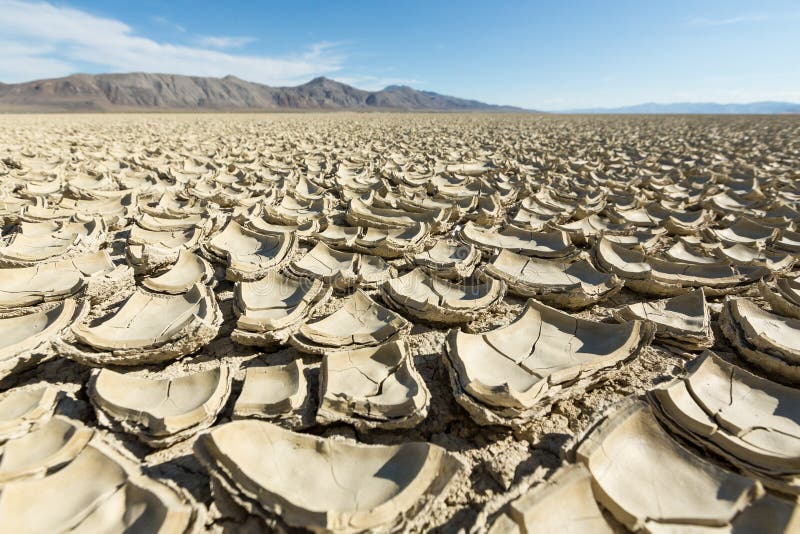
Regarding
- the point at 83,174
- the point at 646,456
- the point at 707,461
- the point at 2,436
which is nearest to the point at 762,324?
the point at 707,461

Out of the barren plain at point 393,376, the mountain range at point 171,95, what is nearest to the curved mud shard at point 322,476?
the barren plain at point 393,376

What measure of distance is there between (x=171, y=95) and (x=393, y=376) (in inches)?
5853

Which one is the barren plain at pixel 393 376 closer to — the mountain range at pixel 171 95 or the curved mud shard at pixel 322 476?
the curved mud shard at pixel 322 476

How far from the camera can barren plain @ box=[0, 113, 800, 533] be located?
1.10m

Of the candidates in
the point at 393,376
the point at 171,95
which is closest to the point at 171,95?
the point at 171,95

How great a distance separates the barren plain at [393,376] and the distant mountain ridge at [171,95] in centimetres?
10026

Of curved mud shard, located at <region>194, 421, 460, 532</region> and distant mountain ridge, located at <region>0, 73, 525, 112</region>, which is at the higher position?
distant mountain ridge, located at <region>0, 73, 525, 112</region>

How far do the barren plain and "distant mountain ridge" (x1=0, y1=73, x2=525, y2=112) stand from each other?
100m

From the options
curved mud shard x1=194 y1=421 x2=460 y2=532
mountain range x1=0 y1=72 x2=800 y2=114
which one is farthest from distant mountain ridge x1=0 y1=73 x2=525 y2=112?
curved mud shard x1=194 y1=421 x2=460 y2=532

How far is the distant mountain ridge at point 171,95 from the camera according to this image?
95375 mm

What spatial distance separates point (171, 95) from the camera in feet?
395

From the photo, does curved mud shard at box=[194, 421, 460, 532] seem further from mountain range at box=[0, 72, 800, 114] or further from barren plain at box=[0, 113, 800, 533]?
mountain range at box=[0, 72, 800, 114]

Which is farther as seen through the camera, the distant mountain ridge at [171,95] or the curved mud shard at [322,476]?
the distant mountain ridge at [171,95]

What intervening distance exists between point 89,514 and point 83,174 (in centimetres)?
546
